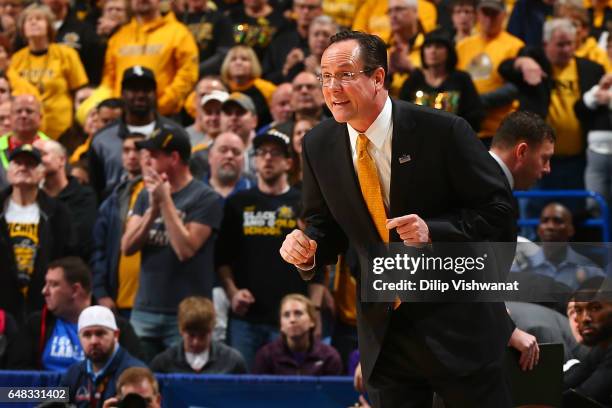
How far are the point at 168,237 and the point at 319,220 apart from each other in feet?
13.0

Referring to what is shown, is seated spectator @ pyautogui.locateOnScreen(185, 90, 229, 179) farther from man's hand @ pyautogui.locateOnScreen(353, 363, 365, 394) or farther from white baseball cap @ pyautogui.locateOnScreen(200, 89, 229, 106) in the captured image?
man's hand @ pyautogui.locateOnScreen(353, 363, 365, 394)

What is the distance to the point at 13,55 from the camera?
38.3ft

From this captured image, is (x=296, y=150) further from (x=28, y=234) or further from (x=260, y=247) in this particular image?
(x=28, y=234)

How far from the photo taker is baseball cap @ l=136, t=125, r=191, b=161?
8.29 m

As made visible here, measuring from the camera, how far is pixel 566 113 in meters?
10.5

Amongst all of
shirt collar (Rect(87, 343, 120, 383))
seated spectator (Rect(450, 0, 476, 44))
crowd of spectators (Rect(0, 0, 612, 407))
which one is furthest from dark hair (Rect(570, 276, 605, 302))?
seated spectator (Rect(450, 0, 476, 44))

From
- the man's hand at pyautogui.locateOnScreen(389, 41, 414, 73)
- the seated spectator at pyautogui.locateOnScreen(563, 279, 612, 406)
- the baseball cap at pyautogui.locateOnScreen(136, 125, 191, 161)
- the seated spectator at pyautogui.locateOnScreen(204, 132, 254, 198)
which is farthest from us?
the man's hand at pyautogui.locateOnScreen(389, 41, 414, 73)

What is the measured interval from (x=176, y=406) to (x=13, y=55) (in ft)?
19.5

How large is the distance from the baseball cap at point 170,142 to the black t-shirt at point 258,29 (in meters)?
3.74

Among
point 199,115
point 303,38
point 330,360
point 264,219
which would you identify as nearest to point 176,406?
point 330,360

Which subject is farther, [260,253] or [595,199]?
[595,199]

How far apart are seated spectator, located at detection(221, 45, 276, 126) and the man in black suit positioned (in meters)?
6.66

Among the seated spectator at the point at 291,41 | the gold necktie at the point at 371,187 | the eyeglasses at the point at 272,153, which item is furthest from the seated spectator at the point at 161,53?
the gold necktie at the point at 371,187

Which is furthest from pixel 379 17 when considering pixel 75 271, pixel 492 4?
pixel 75 271
